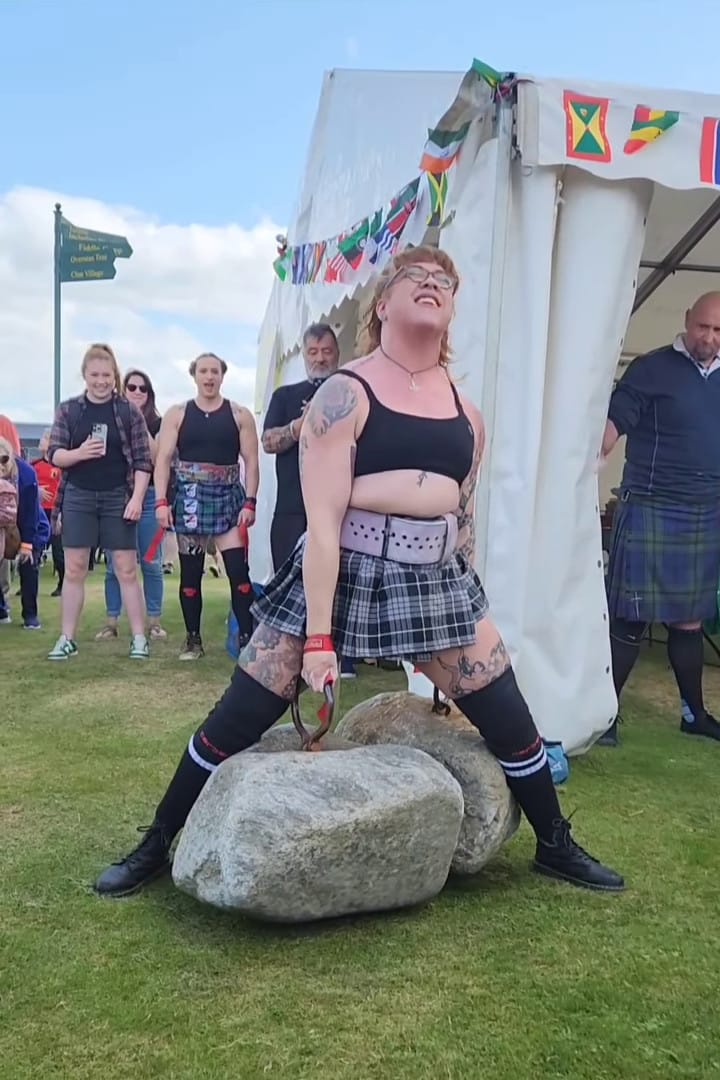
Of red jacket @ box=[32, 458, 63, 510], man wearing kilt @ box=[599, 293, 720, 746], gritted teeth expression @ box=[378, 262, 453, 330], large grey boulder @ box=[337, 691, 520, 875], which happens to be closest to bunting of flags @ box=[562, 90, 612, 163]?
man wearing kilt @ box=[599, 293, 720, 746]

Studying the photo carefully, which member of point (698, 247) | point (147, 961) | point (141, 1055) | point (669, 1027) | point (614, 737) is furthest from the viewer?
point (698, 247)

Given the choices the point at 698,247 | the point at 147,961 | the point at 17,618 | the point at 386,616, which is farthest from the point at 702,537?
the point at 17,618

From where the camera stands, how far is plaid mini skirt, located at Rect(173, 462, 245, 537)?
4871 mm

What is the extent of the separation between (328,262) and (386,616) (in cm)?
335

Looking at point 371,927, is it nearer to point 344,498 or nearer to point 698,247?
point 344,498

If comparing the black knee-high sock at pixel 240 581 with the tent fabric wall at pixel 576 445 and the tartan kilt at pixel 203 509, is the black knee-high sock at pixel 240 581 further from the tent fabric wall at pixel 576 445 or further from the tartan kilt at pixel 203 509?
the tent fabric wall at pixel 576 445

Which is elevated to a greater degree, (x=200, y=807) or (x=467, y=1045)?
(x=200, y=807)

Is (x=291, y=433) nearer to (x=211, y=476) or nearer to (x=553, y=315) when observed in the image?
(x=211, y=476)

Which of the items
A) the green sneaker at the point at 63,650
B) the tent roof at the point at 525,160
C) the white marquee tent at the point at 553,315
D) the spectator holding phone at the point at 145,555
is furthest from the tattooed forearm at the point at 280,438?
the spectator holding phone at the point at 145,555

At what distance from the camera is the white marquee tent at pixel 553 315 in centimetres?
308

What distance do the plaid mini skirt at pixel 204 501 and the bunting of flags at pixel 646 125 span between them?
2.63m

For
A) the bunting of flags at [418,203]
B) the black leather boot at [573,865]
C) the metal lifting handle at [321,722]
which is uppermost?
the bunting of flags at [418,203]

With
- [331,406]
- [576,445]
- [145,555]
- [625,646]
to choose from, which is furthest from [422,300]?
[145,555]

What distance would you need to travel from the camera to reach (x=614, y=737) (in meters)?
3.75
